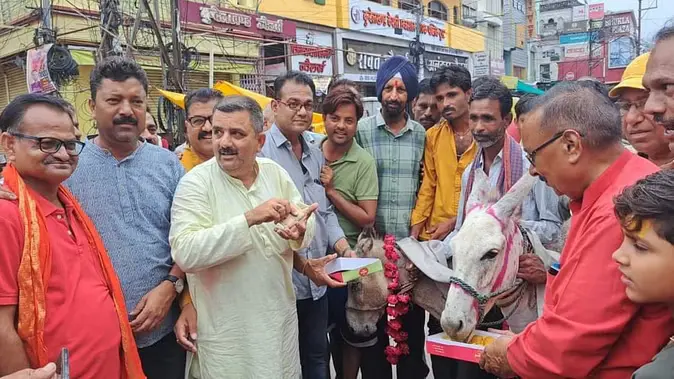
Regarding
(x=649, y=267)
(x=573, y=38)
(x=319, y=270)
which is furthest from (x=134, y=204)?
(x=573, y=38)

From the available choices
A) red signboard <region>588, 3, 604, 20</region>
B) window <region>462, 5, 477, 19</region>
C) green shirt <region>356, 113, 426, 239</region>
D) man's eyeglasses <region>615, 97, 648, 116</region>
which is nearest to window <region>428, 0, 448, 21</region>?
window <region>462, 5, 477, 19</region>

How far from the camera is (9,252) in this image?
1.81 metres

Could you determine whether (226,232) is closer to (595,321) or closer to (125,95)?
(125,95)

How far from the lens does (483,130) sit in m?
3.12

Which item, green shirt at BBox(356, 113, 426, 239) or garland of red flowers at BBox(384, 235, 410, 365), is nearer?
garland of red flowers at BBox(384, 235, 410, 365)

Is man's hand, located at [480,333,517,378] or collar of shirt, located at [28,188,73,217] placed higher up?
collar of shirt, located at [28,188,73,217]

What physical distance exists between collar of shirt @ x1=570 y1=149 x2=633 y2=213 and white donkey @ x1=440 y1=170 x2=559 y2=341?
30.0 inches

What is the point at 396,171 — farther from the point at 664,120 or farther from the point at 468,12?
the point at 468,12

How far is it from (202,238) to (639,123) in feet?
7.33

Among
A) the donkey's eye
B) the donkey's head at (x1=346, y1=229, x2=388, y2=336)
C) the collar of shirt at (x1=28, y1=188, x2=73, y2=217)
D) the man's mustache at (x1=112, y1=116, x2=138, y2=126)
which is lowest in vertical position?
the donkey's head at (x1=346, y1=229, x2=388, y2=336)

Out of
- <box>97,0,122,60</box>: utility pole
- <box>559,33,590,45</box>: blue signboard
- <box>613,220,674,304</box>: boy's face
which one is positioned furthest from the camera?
<box>559,33,590,45</box>: blue signboard

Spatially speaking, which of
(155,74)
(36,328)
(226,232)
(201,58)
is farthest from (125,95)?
(201,58)

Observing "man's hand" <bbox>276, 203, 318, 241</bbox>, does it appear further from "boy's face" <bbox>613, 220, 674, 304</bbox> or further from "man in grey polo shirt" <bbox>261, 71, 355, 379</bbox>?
"boy's face" <bbox>613, 220, 674, 304</bbox>

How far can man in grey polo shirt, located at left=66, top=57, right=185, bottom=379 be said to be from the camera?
8.20ft
